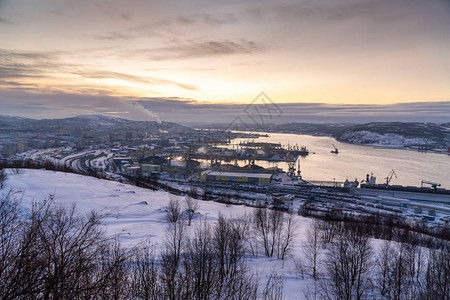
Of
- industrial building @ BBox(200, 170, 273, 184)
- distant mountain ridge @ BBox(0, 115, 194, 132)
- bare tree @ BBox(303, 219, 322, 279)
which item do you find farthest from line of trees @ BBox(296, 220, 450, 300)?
distant mountain ridge @ BBox(0, 115, 194, 132)

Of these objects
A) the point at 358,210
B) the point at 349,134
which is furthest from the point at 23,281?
the point at 349,134

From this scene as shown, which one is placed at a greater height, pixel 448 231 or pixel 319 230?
pixel 319 230

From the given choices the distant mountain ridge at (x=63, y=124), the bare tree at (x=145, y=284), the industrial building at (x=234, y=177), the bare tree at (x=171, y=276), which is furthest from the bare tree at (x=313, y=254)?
the distant mountain ridge at (x=63, y=124)

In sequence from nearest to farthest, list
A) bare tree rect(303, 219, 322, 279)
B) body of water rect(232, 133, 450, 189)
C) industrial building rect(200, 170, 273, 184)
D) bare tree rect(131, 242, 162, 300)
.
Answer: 1. bare tree rect(131, 242, 162, 300)
2. bare tree rect(303, 219, 322, 279)
3. industrial building rect(200, 170, 273, 184)
4. body of water rect(232, 133, 450, 189)

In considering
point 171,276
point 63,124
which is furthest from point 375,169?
point 63,124

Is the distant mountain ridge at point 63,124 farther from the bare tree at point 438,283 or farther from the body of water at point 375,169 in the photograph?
the bare tree at point 438,283

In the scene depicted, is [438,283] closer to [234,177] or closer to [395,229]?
[395,229]

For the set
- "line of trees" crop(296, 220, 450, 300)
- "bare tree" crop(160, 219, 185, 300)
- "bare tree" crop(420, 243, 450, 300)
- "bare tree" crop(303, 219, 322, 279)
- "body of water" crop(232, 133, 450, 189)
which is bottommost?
"body of water" crop(232, 133, 450, 189)

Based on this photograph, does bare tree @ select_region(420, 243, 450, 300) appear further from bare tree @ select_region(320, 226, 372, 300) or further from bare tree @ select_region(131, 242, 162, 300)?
bare tree @ select_region(131, 242, 162, 300)

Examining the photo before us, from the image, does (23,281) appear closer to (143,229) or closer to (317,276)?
(317,276)
